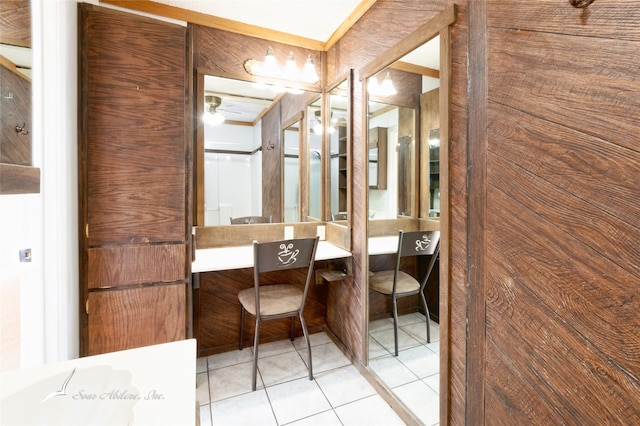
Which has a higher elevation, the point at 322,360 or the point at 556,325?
the point at 556,325

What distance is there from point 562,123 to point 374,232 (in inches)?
45.9

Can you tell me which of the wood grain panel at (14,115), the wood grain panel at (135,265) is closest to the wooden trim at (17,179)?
the wood grain panel at (14,115)

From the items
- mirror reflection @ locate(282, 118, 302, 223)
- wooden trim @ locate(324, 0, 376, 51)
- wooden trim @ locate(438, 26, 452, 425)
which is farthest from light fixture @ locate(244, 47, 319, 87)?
wooden trim @ locate(438, 26, 452, 425)

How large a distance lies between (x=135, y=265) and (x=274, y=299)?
885 mm

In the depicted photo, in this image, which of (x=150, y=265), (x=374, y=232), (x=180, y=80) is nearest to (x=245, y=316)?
(x=150, y=265)

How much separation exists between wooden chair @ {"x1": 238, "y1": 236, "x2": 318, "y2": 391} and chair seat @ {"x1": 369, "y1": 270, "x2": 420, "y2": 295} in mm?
435

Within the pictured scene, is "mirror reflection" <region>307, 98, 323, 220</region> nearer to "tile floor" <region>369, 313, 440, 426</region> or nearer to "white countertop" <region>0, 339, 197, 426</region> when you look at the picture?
"tile floor" <region>369, 313, 440, 426</region>

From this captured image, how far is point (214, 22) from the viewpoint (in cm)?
204

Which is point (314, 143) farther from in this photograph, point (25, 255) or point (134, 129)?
point (25, 255)

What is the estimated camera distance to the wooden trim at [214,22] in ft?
6.12

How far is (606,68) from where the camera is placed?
0.74 meters

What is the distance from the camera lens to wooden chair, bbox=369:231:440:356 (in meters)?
1.43

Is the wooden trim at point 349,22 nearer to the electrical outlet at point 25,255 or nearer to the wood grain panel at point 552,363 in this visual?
the wood grain panel at point 552,363

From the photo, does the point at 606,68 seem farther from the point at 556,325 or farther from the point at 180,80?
the point at 180,80
